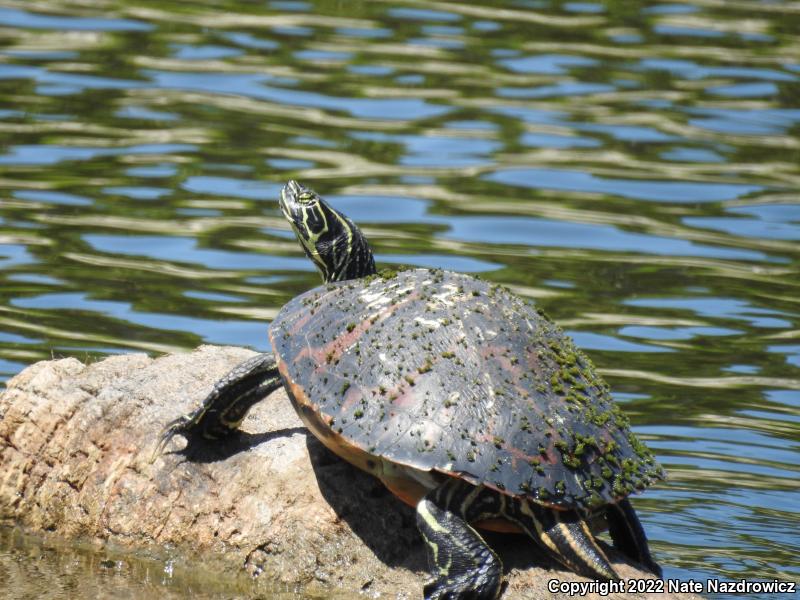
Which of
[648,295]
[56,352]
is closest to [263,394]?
[56,352]

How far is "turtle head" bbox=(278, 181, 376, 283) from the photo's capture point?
6352 millimetres

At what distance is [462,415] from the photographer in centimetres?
467

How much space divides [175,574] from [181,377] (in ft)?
3.30

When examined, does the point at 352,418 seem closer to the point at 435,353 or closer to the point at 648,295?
the point at 435,353

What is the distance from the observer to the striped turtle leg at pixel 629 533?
5020mm

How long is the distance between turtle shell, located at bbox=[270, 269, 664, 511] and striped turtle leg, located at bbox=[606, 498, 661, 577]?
22 cm

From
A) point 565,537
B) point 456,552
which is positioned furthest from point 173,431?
point 565,537

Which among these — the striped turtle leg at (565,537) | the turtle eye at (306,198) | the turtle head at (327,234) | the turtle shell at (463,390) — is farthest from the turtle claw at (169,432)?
the striped turtle leg at (565,537)

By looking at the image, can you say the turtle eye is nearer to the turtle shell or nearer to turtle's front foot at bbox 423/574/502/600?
the turtle shell

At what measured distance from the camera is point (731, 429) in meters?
7.70

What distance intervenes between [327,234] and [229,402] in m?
1.24

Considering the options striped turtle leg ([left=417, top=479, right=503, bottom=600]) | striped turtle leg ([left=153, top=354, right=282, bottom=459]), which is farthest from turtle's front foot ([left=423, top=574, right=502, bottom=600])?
striped turtle leg ([left=153, top=354, right=282, bottom=459])

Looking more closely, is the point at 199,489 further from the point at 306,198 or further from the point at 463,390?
the point at 306,198

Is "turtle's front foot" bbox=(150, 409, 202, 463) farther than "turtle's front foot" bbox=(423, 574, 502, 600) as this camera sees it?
Yes
